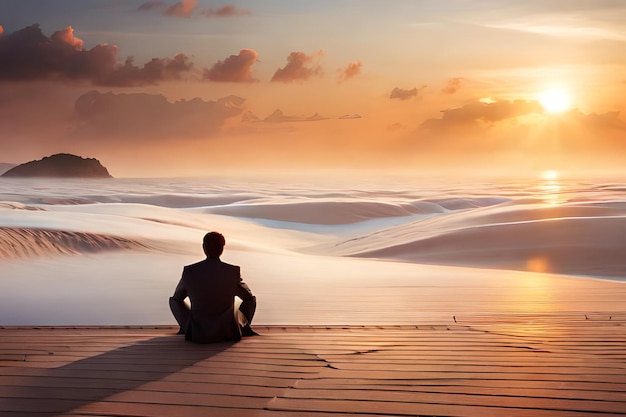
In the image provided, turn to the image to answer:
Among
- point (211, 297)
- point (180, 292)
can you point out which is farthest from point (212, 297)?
point (180, 292)

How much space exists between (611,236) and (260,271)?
882cm

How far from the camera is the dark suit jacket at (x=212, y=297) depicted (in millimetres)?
5562

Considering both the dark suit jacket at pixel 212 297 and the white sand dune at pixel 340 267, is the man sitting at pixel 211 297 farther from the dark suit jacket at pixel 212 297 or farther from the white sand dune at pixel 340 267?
the white sand dune at pixel 340 267

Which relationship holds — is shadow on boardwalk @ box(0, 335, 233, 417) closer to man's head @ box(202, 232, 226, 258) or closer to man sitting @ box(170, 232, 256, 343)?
man sitting @ box(170, 232, 256, 343)

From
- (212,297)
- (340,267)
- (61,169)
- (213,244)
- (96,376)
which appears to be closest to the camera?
(96,376)

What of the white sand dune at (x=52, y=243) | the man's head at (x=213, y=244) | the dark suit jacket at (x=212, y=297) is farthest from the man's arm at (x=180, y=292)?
the white sand dune at (x=52, y=243)

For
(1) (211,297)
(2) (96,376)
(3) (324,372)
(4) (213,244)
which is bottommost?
(2) (96,376)

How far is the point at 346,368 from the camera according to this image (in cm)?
488

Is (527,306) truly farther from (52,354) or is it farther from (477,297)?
(52,354)

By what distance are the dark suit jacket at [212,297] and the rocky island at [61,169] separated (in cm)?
18123

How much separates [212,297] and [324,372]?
47.9 inches

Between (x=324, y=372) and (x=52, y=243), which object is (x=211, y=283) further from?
(x=52, y=243)

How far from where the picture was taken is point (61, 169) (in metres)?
179

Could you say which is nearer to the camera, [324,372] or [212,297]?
[324,372]
